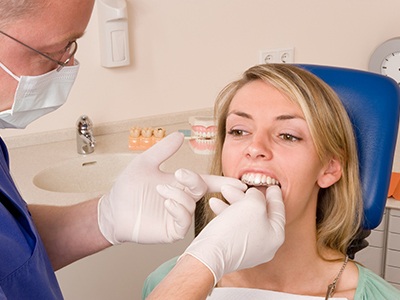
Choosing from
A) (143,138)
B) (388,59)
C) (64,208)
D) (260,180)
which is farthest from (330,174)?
(388,59)

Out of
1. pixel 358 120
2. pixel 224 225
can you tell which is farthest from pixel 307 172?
pixel 224 225

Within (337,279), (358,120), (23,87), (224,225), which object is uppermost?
(23,87)

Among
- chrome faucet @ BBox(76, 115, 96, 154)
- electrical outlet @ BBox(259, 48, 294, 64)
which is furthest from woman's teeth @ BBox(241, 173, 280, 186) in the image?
electrical outlet @ BBox(259, 48, 294, 64)

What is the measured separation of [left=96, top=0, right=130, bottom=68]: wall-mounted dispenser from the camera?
2.61m

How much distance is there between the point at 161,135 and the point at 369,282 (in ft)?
3.96

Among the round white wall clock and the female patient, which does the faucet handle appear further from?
the round white wall clock

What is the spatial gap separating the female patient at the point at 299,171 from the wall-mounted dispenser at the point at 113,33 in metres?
0.98

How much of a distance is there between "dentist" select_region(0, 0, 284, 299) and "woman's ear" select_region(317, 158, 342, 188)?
0.26 metres

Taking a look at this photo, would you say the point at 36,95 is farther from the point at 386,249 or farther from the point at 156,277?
the point at 386,249

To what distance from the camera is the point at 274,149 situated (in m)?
1.67

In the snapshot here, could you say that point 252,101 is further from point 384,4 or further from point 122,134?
point 384,4

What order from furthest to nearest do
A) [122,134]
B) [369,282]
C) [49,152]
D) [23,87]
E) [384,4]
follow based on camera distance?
1. [384,4]
2. [122,134]
3. [49,152]
4. [369,282]
5. [23,87]

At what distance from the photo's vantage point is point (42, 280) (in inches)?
55.3

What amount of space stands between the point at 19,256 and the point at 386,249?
61.7 inches
